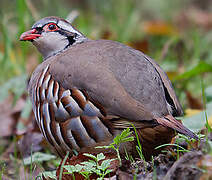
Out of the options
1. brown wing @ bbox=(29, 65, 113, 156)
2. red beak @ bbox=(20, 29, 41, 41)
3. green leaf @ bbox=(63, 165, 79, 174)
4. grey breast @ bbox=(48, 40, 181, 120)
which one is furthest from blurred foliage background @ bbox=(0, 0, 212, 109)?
green leaf @ bbox=(63, 165, 79, 174)

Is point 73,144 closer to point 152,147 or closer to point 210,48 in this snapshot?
point 152,147

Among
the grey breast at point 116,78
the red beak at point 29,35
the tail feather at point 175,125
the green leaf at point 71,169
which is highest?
the red beak at point 29,35

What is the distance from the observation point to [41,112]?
11.5 feet

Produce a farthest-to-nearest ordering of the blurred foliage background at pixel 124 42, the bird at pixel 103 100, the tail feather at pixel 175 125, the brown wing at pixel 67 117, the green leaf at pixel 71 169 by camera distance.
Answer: the blurred foliage background at pixel 124 42
the brown wing at pixel 67 117
the bird at pixel 103 100
the tail feather at pixel 175 125
the green leaf at pixel 71 169

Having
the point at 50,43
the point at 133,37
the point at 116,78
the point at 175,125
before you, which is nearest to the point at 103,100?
the point at 116,78

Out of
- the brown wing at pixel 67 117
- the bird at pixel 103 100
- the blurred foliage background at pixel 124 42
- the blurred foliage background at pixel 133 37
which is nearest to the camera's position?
the bird at pixel 103 100

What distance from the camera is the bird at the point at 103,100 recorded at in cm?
303

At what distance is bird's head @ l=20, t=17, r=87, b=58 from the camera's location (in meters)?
4.16

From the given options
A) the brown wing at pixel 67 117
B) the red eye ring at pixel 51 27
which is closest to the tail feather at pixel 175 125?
the brown wing at pixel 67 117

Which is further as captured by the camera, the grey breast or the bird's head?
the bird's head

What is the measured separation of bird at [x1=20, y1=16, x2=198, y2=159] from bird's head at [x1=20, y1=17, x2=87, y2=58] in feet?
1.76

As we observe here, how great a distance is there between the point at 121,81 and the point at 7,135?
2.23 metres

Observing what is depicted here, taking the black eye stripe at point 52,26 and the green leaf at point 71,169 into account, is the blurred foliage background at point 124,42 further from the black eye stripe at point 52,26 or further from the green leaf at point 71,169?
the black eye stripe at point 52,26

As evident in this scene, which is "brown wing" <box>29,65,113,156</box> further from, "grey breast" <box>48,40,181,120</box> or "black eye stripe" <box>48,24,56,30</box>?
"black eye stripe" <box>48,24,56,30</box>
